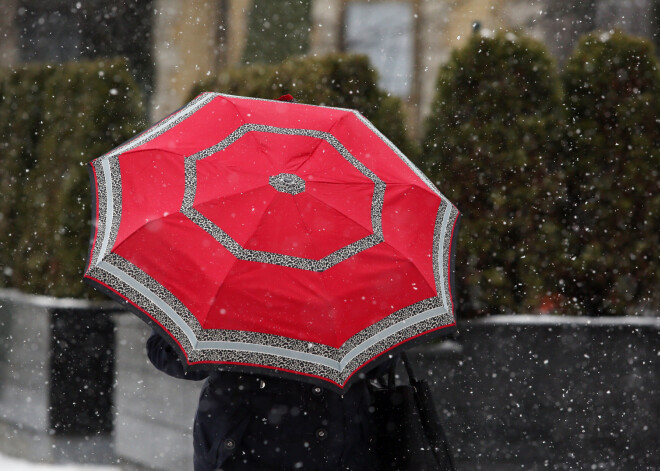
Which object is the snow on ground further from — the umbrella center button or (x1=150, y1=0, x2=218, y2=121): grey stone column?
(x1=150, y1=0, x2=218, y2=121): grey stone column

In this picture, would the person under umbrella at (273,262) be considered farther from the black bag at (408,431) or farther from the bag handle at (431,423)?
the bag handle at (431,423)

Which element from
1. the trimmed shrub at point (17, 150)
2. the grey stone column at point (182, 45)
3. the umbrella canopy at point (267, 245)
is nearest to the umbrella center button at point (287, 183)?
the umbrella canopy at point (267, 245)

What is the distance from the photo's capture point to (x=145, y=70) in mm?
16484

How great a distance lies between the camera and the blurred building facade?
1368 centimetres

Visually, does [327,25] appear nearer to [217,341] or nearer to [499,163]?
[499,163]

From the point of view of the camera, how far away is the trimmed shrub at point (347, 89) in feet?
18.0

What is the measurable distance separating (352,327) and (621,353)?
2.69m

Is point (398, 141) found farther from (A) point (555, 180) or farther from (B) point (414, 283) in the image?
(B) point (414, 283)

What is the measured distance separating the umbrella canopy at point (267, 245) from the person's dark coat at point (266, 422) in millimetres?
416

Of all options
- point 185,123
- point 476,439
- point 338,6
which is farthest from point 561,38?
point 185,123

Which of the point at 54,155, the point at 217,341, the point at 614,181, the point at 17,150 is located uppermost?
the point at 217,341

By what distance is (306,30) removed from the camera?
51.6 ft

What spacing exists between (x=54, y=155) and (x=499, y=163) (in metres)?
3.86

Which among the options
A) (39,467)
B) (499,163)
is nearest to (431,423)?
(499,163)
